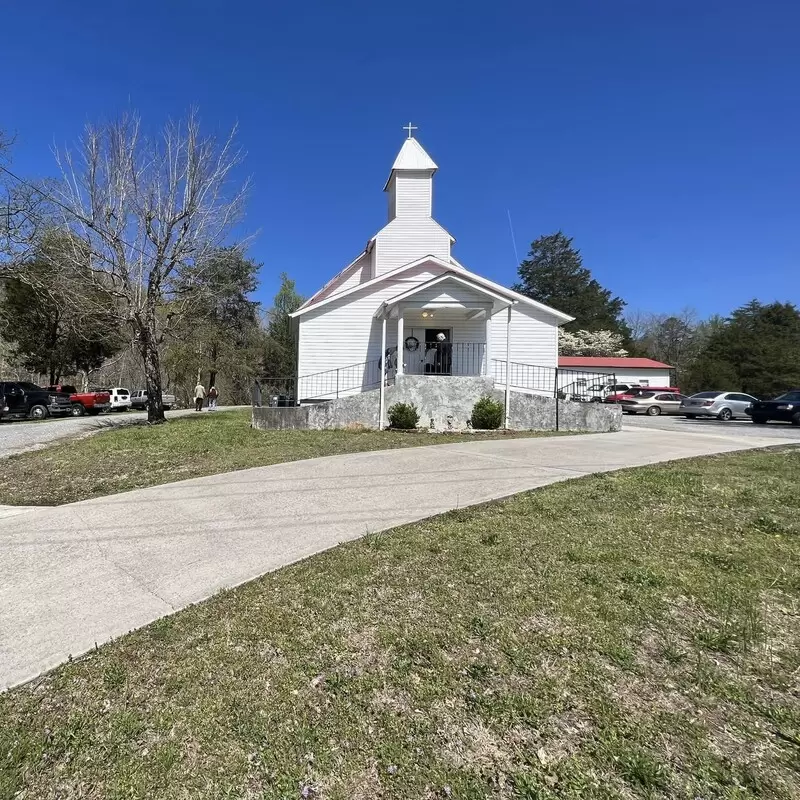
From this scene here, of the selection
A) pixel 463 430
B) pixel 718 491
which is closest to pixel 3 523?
pixel 718 491

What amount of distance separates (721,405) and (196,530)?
23.4 meters

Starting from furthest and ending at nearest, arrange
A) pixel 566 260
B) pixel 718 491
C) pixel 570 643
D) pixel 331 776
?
pixel 566 260, pixel 718 491, pixel 570 643, pixel 331 776

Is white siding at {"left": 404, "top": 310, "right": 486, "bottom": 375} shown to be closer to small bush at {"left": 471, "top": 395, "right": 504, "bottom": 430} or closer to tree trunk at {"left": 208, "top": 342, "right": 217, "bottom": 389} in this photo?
small bush at {"left": 471, "top": 395, "right": 504, "bottom": 430}

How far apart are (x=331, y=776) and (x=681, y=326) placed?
225 feet

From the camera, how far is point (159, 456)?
885cm

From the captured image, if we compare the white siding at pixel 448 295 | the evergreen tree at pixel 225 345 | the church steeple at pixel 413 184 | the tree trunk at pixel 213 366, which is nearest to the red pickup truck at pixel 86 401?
the evergreen tree at pixel 225 345

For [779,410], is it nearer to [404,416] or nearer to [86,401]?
[404,416]

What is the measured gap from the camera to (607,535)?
436cm

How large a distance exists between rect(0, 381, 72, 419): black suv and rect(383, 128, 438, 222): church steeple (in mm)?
17687

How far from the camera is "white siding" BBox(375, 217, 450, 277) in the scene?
61.9 feet

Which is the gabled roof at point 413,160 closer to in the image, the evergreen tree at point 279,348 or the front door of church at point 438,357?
the front door of church at point 438,357

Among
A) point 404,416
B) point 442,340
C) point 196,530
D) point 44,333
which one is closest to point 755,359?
point 442,340

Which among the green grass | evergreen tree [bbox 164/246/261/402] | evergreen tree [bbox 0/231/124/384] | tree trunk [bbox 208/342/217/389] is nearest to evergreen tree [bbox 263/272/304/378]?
evergreen tree [bbox 164/246/261/402]

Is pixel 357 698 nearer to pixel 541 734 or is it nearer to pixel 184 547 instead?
pixel 541 734
